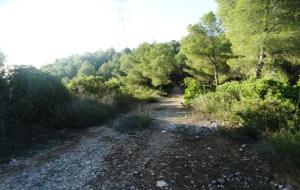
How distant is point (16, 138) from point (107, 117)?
3239mm

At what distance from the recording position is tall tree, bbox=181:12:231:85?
2188 centimetres

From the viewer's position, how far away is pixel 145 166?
18.9 feet

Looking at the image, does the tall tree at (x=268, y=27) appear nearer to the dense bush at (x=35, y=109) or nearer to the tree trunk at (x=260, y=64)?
the tree trunk at (x=260, y=64)

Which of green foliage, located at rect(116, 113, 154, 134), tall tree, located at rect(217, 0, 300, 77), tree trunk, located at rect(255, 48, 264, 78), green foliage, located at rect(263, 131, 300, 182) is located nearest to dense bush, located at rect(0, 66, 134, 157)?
green foliage, located at rect(116, 113, 154, 134)

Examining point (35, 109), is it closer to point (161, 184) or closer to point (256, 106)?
point (161, 184)

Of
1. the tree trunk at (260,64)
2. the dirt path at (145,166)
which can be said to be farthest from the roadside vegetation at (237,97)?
the dirt path at (145,166)

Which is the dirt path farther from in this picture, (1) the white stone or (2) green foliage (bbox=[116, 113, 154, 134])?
(2) green foliage (bbox=[116, 113, 154, 134])

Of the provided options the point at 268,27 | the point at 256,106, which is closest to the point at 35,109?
the point at 256,106

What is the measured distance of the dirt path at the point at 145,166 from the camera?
5055 millimetres

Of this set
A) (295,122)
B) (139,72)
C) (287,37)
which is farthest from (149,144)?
(139,72)

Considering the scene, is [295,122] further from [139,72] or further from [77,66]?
[77,66]

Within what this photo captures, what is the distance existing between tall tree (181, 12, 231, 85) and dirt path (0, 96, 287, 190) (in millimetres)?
15184

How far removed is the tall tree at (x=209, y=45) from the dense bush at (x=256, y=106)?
11377mm

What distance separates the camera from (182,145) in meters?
6.88
